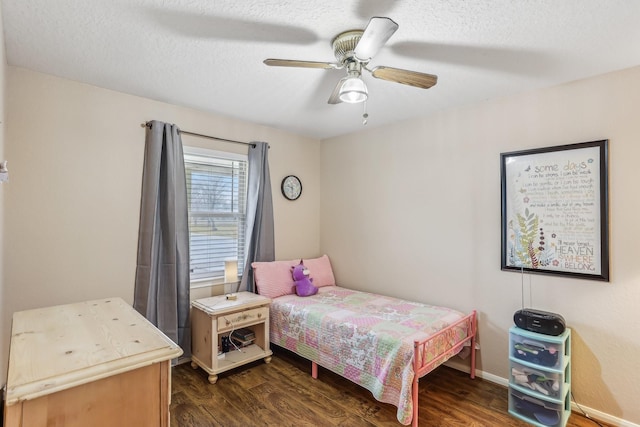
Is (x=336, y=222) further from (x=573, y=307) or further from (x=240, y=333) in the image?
(x=573, y=307)

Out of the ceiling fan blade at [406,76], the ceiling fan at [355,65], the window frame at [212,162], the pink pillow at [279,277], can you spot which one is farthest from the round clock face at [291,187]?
the ceiling fan blade at [406,76]

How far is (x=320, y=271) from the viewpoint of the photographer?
3.88m

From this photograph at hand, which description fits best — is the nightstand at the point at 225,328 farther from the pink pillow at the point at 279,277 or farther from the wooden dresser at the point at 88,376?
the wooden dresser at the point at 88,376

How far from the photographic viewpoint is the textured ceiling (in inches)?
63.0

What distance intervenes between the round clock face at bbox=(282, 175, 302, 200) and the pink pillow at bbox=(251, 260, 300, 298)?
841 millimetres

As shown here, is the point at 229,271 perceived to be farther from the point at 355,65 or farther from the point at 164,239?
the point at 355,65

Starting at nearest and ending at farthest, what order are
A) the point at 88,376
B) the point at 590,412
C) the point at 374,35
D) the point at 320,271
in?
the point at 88,376 → the point at 374,35 → the point at 590,412 → the point at 320,271

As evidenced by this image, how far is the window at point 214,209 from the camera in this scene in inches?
126

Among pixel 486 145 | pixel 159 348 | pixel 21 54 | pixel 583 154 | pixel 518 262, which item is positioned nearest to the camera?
pixel 159 348

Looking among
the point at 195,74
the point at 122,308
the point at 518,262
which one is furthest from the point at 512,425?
the point at 195,74

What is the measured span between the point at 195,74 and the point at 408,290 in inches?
107

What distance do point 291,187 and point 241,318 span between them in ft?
5.55

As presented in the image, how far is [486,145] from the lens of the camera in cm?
282

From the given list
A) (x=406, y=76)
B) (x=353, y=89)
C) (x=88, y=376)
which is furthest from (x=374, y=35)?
(x=88, y=376)
